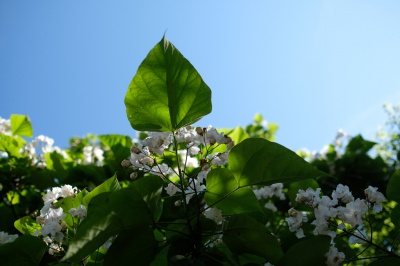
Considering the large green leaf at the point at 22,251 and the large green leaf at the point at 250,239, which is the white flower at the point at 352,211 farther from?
the large green leaf at the point at 22,251

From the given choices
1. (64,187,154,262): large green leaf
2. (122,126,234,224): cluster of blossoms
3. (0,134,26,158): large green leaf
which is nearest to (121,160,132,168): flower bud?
(122,126,234,224): cluster of blossoms

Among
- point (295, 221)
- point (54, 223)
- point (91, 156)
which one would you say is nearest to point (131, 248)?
point (54, 223)

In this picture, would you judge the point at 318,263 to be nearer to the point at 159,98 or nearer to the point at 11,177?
the point at 159,98

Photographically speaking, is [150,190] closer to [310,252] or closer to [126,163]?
[126,163]

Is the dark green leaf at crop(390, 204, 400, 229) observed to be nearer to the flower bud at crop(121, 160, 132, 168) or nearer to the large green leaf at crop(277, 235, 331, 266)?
the large green leaf at crop(277, 235, 331, 266)

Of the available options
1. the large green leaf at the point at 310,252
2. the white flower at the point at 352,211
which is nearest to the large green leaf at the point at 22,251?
the large green leaf at the point at 310,252

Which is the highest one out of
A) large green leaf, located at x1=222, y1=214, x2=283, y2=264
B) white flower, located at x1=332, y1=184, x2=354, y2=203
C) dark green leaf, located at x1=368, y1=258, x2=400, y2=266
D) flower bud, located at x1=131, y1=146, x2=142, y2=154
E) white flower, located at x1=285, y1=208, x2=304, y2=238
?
flower bud, located at x1=131, y1=146, x2=142, y2=154

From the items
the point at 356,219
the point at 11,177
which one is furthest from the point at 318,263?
the point at 11,177
